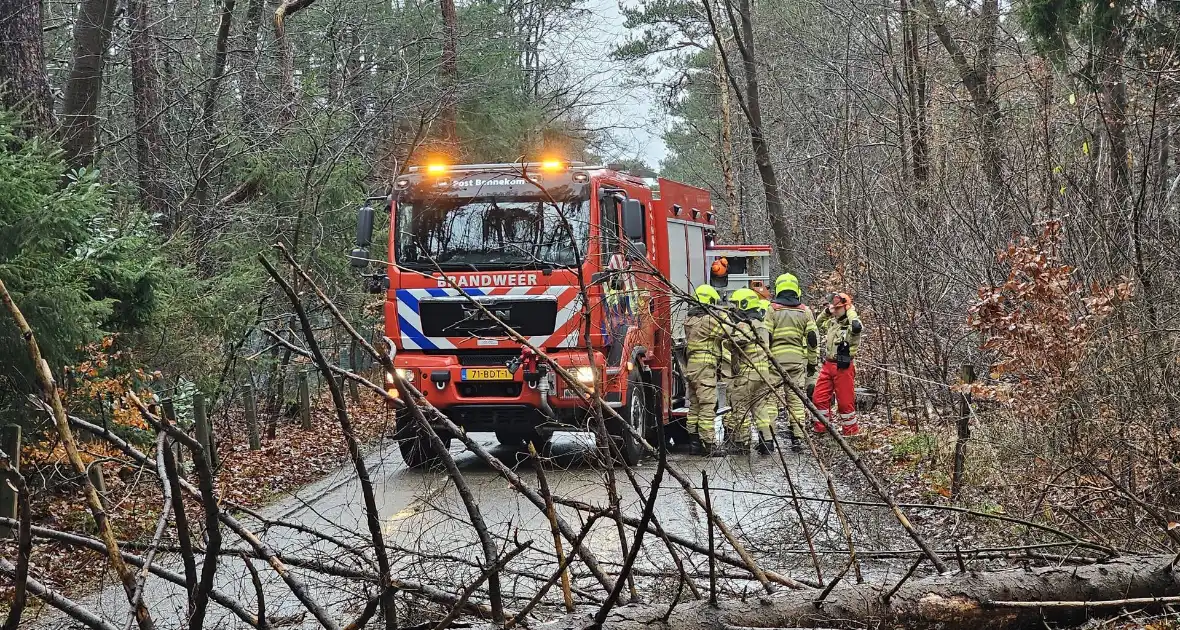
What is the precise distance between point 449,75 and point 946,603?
1574 cm

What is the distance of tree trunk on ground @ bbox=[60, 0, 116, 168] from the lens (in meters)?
11.0

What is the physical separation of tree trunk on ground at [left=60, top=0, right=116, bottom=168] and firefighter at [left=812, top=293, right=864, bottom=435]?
741 centimetres

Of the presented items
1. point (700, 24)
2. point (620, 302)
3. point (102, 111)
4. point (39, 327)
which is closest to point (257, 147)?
point (102, 111)

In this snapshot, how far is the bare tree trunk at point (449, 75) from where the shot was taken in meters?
17.9

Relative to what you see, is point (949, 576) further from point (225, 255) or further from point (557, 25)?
point (557, 25)

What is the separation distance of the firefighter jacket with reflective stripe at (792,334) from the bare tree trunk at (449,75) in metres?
7.69

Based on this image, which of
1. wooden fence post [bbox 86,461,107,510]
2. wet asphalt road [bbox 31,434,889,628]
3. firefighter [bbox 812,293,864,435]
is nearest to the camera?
wooden fence post [bbox 86,461,107,510]

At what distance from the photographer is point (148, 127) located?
14148 millimetres

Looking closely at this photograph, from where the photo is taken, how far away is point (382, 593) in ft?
11.5

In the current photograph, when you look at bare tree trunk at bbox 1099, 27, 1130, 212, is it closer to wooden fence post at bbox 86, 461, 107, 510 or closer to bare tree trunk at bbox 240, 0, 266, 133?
wooden fence post at bbox 86, 461, 107, 510

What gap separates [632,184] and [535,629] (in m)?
8.31

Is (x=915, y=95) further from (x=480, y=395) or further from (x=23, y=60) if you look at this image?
(x=23, y=60)

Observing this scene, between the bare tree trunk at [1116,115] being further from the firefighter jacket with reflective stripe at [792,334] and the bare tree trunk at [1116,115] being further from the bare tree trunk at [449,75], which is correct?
the bare tree trunk at [449,75]

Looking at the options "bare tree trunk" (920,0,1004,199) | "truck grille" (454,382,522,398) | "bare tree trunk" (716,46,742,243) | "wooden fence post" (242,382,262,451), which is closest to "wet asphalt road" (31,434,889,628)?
"truck grille" (454,382,522,398)
